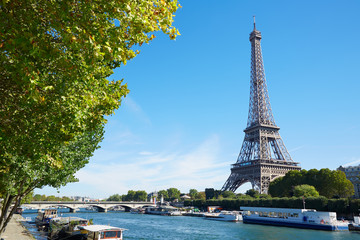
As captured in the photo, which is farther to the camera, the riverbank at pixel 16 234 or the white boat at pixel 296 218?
the white boat at pixel 296 218

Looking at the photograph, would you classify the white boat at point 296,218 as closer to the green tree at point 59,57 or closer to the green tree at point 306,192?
the green tree at point 306,192

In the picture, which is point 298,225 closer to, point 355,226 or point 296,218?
point 296,218

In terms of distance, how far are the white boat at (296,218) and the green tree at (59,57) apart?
59163 millimetres

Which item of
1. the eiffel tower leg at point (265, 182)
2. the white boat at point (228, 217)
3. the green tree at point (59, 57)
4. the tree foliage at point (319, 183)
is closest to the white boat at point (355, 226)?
the tree foliage at point (319, 183)

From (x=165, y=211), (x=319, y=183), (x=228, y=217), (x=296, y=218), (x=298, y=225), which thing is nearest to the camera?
(x=298, y=225)

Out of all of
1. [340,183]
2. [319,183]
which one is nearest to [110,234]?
[340,183]

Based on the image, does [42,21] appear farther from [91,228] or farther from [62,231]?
[62,231]

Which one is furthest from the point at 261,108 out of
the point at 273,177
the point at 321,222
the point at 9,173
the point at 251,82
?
the point at 9,173

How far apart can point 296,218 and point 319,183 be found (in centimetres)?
2865

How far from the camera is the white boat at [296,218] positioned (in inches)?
2122

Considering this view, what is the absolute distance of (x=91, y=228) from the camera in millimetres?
28688

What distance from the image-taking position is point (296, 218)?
59656 mm

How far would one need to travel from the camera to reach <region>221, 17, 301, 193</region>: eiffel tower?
337 ft

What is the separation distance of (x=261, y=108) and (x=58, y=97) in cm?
12176
